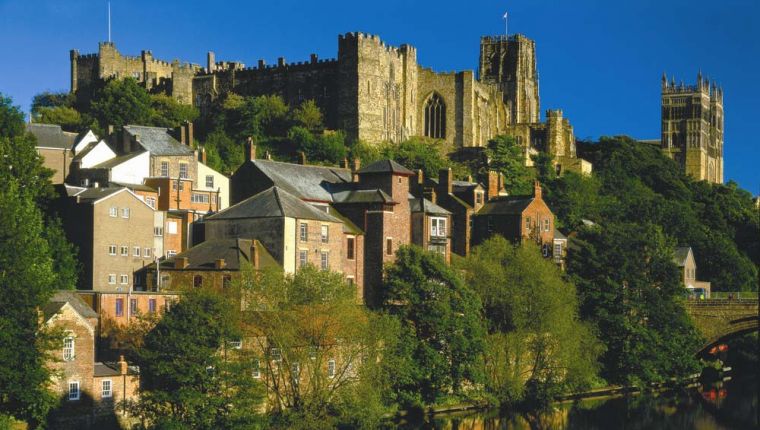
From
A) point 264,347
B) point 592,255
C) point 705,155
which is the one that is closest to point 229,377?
point 264,347

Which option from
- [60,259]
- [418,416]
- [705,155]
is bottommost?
[418,416]

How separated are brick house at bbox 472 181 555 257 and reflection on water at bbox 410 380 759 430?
1336 centimetres

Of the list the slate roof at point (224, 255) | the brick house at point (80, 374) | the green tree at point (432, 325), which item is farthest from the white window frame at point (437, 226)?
the brick house at point (80, 374)

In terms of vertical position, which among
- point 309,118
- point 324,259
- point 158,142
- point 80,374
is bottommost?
point 80,374

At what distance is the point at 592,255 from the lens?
8712 centimetres

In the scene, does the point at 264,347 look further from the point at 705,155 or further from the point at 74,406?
the point at 705,155

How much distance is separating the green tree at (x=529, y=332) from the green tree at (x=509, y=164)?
115ft

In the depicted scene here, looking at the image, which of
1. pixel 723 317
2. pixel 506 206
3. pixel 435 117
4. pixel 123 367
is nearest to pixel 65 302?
pixel 123 367

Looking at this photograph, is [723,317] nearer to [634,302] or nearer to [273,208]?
[634,302]

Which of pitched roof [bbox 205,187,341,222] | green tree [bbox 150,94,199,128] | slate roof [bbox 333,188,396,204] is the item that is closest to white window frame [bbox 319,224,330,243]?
pitched roof [bbox 205,187,341,222]

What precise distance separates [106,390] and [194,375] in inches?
174

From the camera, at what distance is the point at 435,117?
412ft

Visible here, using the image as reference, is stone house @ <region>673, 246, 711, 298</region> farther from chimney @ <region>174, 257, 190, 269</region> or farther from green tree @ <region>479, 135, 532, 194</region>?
chimney @ <region>174, 257, 190, 269</region>

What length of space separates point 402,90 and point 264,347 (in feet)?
201
